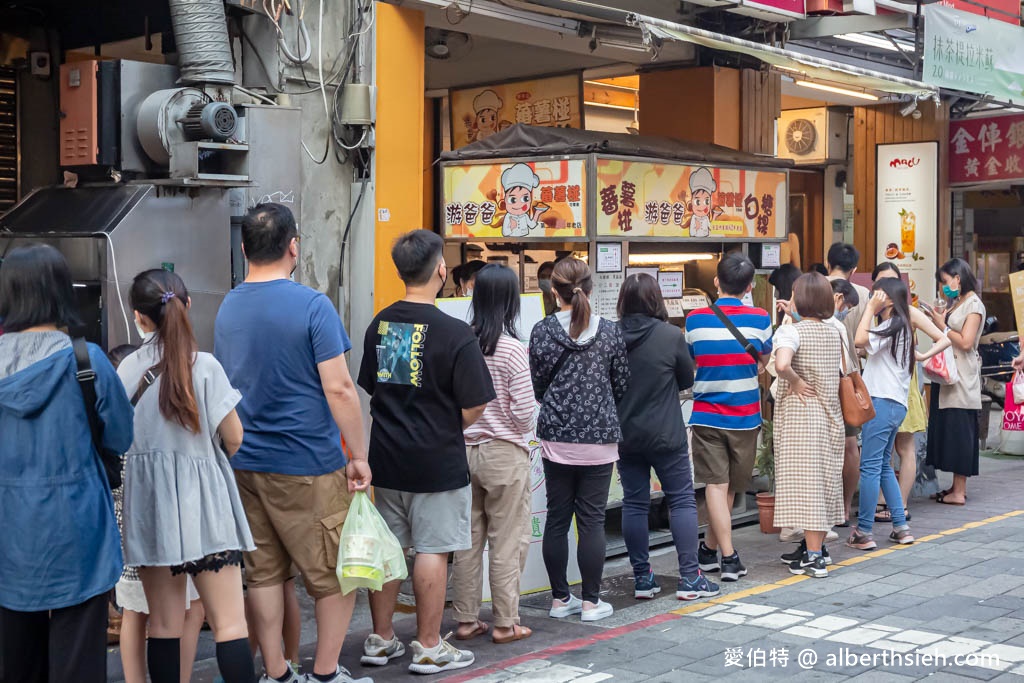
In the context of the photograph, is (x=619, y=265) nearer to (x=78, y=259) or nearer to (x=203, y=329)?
(x=203, y=329)

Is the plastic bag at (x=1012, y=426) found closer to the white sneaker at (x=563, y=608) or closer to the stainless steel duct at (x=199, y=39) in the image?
the white sneaker at (x=563, y=608)

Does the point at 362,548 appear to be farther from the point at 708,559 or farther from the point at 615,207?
the point at 615,207

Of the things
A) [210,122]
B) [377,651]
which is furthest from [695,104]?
[377,651]

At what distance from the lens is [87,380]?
409 cm

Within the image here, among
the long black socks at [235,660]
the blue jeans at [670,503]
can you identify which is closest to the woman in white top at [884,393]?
the blue jeans at [670,503]

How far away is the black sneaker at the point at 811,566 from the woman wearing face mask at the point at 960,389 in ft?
8.82

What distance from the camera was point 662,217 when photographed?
8.33 meters

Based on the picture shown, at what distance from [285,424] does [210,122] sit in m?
1.91

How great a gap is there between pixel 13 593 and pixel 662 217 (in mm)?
5356

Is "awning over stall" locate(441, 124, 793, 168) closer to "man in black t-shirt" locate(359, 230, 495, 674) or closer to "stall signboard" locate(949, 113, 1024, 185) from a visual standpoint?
"man in black t-shirt" locate(359, 230, 495, 674)

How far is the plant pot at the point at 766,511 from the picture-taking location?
8.35 m

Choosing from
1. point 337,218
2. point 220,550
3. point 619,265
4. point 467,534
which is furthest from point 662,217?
point 220,550

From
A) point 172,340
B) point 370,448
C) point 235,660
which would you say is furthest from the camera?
point 370,448

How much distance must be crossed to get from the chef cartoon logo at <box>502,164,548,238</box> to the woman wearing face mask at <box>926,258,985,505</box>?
3.50 m
